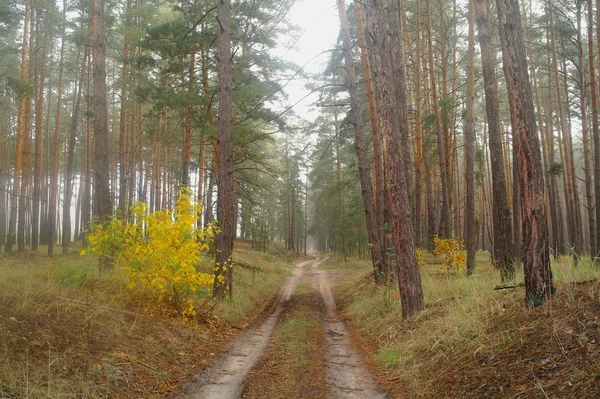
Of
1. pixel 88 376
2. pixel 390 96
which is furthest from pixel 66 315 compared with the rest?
pixel 390 96

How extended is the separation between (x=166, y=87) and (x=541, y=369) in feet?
51.9

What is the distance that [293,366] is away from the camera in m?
5.96

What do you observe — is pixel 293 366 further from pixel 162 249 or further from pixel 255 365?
pixel 162 249

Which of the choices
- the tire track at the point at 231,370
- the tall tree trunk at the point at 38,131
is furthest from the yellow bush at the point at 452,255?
the tall tree trunk at the point at 38,131

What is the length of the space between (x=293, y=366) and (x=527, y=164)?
4428mm

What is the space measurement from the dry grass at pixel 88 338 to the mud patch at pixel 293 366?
1.01 metres

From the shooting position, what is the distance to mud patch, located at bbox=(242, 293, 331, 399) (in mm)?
4902

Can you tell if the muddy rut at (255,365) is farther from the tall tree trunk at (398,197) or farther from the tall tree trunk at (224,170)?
the tall tree trunk at (224,170)

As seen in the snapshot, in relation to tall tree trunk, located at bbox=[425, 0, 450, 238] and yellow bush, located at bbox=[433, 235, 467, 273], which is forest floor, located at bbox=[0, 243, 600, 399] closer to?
yellow bush, located at bbox=[433, 235, 467, 273]

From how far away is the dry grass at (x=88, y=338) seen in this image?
165 inches

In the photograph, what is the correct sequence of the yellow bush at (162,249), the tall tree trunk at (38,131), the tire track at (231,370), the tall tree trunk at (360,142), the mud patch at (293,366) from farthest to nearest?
the tall tree trunk at (38,131) < the tall tree trunk at (360,142) < the yellow bush at (162,249) < the mud patch at (293,366) < the tire track at (231,370)

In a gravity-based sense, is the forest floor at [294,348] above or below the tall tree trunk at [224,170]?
below

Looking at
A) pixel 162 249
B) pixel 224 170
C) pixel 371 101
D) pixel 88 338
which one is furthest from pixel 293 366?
pixel 371 101

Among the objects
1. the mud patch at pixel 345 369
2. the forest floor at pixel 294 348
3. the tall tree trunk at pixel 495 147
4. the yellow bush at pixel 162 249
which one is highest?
the tall tree trunk at pixel 495 147
